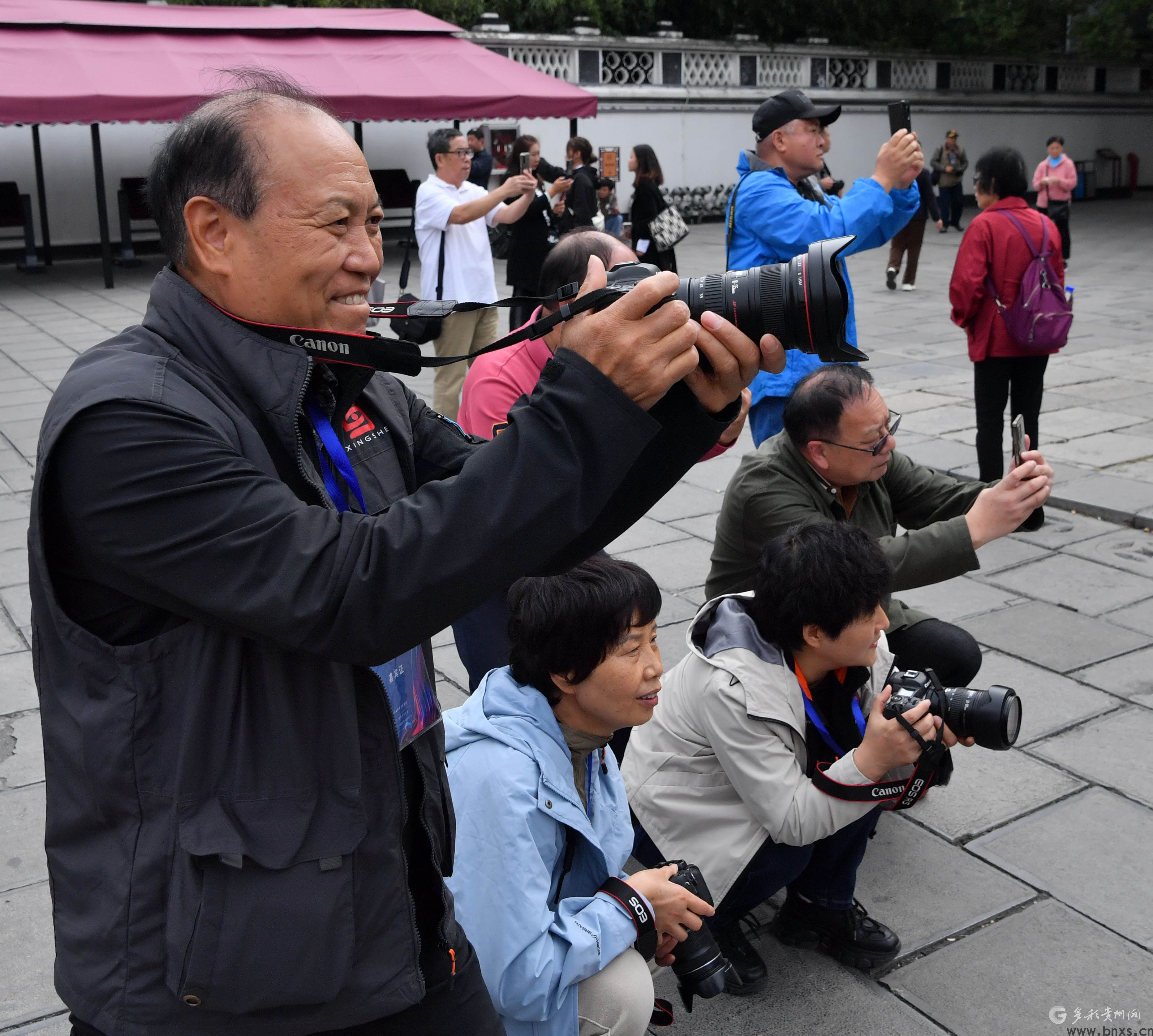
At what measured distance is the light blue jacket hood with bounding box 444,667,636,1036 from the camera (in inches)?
82.0

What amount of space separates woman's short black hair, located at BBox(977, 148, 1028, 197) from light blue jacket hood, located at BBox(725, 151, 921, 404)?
1.79 metres

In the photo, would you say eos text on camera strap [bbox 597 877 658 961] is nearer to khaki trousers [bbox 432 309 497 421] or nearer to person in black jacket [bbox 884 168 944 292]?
khaki trousers [bbox 432 309 497 421]

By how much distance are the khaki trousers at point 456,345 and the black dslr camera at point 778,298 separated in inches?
200

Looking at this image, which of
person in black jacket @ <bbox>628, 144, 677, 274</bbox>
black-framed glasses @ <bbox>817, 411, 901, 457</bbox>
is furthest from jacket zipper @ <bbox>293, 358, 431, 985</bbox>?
person in black jacket @ <bbox>628, 144, 677, 274</bbox>

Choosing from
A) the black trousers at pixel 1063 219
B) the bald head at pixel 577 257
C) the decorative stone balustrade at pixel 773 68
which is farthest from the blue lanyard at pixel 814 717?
the decorative stone balustrade at pixel 773 68

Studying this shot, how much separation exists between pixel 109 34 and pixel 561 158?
791 centimetres

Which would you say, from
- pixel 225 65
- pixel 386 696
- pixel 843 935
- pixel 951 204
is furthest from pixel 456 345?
pixel 951 204

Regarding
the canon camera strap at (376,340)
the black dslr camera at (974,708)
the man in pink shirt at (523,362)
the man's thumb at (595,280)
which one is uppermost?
the man's thumb at (595,280)

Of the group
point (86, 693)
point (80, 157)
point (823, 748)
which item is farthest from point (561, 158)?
point (86, 693)

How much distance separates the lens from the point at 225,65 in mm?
14422

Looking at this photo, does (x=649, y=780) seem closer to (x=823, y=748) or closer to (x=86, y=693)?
(x=823, y=748)

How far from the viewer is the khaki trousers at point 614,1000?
85.0 inches

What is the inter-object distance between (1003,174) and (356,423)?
520cm

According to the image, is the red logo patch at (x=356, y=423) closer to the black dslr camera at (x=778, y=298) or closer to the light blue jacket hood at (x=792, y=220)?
the black dslr camera at (x=778, y=298)
